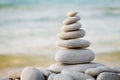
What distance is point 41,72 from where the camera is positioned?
11.1 ft

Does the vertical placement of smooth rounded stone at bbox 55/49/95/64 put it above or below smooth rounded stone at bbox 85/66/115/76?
above

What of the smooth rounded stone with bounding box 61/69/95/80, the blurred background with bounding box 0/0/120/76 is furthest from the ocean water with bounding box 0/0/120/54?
the smooth rounded stone with bounding box 61/69/95/80

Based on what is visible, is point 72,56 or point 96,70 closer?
point 96,70

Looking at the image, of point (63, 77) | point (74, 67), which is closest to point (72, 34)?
point (74, 67)

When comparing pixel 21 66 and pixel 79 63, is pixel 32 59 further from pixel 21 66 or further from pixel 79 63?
pixel 79 63

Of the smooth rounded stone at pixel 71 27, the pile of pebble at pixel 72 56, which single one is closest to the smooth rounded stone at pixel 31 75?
the pile of pebble at pixel 72 56

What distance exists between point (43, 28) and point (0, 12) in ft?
2.42

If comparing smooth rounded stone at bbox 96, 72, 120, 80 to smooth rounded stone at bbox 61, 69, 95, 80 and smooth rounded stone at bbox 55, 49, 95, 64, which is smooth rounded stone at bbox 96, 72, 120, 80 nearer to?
smooth rounded stone at bbox 61, 69, 95, 80

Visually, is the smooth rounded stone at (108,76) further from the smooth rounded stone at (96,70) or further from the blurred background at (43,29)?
the blurred background at (43,29)

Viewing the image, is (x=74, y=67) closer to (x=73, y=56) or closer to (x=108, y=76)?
(x=73, y=56)

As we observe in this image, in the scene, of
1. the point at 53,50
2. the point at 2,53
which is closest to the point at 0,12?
the point at 2,53

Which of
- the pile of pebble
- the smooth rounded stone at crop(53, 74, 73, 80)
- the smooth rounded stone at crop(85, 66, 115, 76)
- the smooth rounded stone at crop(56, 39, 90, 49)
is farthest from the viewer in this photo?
the smooth rounded stone at crop(56, 39, 90, 49)

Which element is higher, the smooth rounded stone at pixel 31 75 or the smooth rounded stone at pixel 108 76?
the smooth rounded stone at pixel 31 75

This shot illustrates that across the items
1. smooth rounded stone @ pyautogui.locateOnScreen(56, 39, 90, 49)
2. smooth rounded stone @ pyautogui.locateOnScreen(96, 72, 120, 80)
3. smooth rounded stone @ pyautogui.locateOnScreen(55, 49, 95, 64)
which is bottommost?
smooth rounded stone @ pyautogui.locateOnScreen(96, 72, 120, 80)
